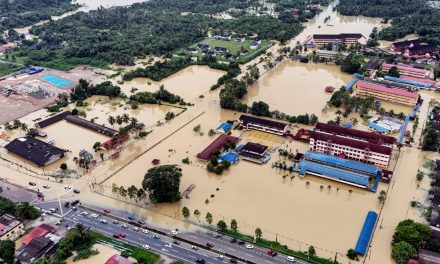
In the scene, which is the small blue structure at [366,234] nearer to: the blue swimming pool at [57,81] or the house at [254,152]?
the house at [254,152]

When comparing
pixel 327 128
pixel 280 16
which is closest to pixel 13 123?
pixel 327 128

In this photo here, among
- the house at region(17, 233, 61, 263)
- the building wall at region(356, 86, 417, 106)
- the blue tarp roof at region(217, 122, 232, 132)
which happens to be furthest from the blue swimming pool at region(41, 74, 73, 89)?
the building wall at region(356, 86, 417, 106)

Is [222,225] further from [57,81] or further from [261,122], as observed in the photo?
[57,81]

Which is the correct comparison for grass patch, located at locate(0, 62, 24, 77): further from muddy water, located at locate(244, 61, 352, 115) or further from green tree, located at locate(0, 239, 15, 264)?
green tree, located at locate(0, 239, 15, 264)

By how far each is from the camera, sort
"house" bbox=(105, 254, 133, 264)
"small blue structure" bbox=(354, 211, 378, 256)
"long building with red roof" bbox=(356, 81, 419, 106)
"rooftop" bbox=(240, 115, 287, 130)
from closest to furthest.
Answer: "house" bbox=(105, 254, 133, 264) → "small blue structure" bbox=(354, 211, 378, 256) → "rooftop" bbox=(240, 115, 287, 130) → "long building with red roof" bbox=(356, 81, 419, 106)

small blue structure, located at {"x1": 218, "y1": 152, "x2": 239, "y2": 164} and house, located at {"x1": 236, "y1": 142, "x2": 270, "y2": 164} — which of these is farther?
house, located at {"x1": 236, "y1": 142, "x2": 270, "y2": 164}

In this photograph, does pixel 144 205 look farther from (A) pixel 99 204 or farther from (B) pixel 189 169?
(B) pixel 189 169

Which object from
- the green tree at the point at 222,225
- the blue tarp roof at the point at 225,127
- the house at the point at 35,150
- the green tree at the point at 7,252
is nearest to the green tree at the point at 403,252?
the green tree at the point at 222,225

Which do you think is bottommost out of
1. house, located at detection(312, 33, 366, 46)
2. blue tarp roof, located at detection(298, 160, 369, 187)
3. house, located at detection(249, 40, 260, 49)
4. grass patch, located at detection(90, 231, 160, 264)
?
grass patch, located at detection(90, 231, 160, 264)
